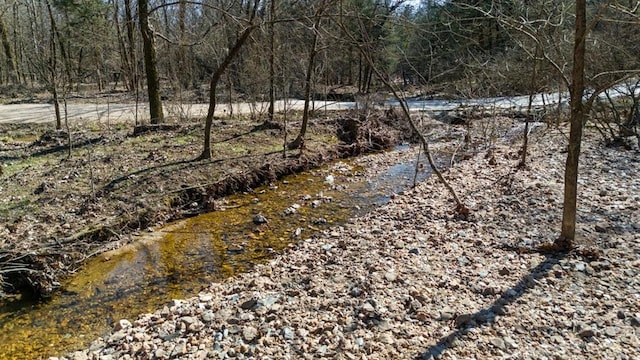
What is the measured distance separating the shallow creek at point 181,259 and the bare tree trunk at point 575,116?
366cm

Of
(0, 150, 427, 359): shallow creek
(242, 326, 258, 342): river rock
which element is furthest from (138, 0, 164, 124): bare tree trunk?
(242, 326, 258, 342): river rock

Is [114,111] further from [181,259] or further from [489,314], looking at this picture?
[489,314]

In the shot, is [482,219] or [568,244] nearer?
[568,244]

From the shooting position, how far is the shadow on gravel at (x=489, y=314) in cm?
333

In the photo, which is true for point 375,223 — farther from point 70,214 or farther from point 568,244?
point 70,214

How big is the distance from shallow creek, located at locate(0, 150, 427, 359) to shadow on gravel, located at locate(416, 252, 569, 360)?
10.4 feet

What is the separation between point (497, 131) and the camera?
13.6 meters

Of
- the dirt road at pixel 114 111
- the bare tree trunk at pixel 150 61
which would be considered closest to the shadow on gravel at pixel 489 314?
the bare tree trunk at pixel 150 61

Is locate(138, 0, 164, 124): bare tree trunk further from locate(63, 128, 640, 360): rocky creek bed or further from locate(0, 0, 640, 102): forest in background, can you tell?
locate(63, 128, 640, 360): rocky creek bed

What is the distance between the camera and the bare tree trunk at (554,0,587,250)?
403cm

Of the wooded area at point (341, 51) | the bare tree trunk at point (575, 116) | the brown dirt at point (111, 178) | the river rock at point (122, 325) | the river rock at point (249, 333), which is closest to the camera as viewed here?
the river rock at point (249, 333)

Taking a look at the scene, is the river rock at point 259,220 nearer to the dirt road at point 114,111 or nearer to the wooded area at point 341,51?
the wooded area at point 341,51

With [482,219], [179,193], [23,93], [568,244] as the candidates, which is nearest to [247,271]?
[179,193]

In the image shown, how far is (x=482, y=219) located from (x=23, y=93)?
24596 mm
